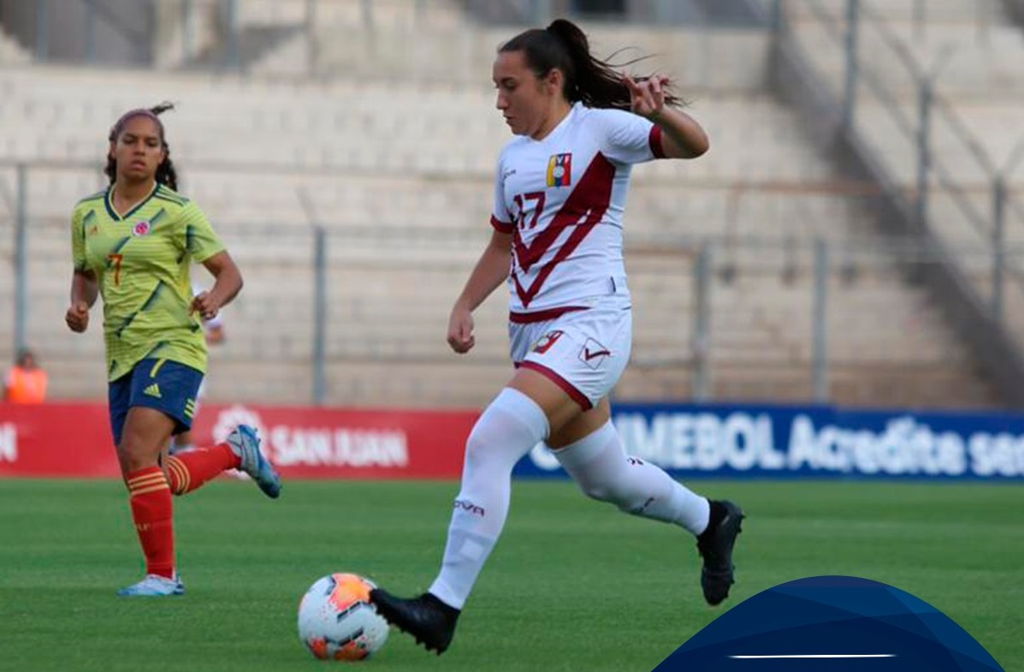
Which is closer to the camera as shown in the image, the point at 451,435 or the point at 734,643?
the point at 734,643

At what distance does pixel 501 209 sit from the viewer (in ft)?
30.3

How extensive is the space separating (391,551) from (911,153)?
764 inches

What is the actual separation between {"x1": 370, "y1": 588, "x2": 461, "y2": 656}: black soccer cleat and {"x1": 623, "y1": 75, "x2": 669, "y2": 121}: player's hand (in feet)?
6.04

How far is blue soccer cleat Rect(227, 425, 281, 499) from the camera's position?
11.3 m

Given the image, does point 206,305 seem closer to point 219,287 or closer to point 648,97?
point 219,287

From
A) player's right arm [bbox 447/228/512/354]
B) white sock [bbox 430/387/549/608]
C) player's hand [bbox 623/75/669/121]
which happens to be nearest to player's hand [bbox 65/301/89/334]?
player's right arm [bbox 447/228/512/354]

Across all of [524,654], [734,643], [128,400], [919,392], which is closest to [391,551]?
[128,400]

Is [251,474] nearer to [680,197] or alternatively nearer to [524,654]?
[524,654]

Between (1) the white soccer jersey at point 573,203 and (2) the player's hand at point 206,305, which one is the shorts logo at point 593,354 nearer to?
(1) the white soccer jersey at point 573,203

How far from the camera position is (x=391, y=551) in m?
13.9

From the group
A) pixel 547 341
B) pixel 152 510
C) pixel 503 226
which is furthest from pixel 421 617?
pixel 152 510

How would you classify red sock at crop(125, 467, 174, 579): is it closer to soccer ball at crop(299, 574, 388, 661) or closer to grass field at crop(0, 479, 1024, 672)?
grass field at crop(0, 479, 1024, 672)

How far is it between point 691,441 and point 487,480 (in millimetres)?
17414

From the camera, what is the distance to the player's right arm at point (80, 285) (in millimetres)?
10805
